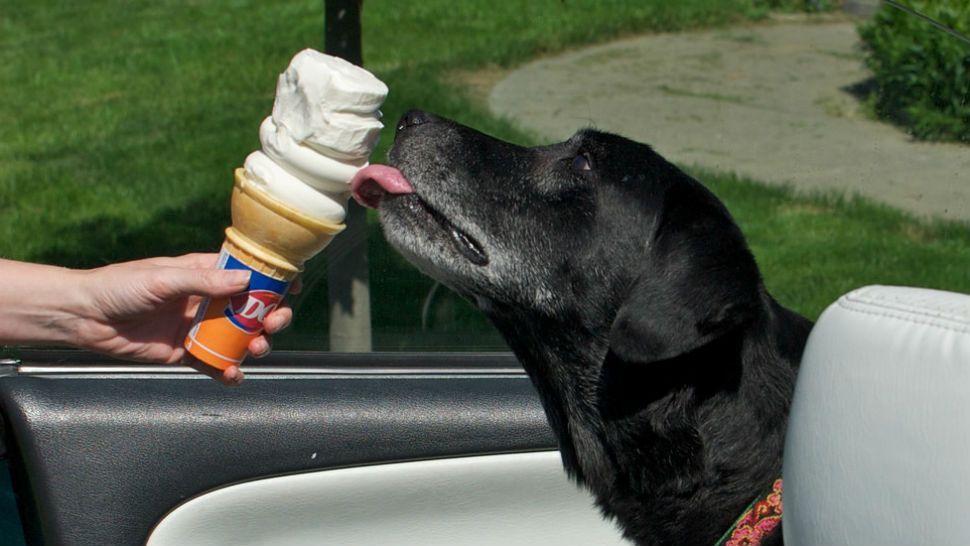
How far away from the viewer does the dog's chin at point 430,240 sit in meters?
2.67

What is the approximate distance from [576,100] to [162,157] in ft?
6.42

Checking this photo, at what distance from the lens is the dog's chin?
2.67 metres

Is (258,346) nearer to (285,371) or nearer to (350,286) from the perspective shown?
(285,371)

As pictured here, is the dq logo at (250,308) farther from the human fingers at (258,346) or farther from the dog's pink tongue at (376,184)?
the dog's pink tongue at (376,184)

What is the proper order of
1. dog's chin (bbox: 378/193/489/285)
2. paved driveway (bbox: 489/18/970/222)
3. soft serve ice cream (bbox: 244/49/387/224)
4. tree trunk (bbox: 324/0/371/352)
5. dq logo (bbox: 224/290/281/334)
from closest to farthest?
soft serve ice cream (bbox: 244/49/387/224)
dq logo (bbox: 224/290/281/334)
dog's chin (bbox: 378/193/489/285)
tree trunk (bbox: 324/0/371/352)
paved driveway (bbox: 489/18/970/222)

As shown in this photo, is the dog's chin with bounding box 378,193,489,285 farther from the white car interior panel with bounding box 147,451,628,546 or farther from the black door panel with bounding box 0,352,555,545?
the white car interior panel with bounding box 147,451,628,546

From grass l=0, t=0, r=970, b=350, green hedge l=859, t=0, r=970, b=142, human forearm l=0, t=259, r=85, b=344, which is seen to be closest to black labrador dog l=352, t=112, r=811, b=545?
grass l=0, t=0, r=970, b=350

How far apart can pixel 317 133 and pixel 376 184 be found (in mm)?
296

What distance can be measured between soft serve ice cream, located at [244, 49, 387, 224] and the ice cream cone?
0.15 ft

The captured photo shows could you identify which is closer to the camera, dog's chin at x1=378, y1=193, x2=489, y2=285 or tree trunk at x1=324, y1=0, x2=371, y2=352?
dog's chin at x1=378, y1=193, x2=489, y2=285

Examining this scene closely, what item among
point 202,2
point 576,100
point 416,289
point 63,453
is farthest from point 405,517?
point 202,2

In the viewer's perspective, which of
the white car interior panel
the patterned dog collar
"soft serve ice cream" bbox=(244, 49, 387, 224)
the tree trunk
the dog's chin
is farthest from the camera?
the tree trunk

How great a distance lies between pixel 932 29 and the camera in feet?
8.71

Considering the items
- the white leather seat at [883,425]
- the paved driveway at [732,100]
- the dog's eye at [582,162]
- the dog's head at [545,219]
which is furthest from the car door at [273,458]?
the white leather seat at [883,425]
